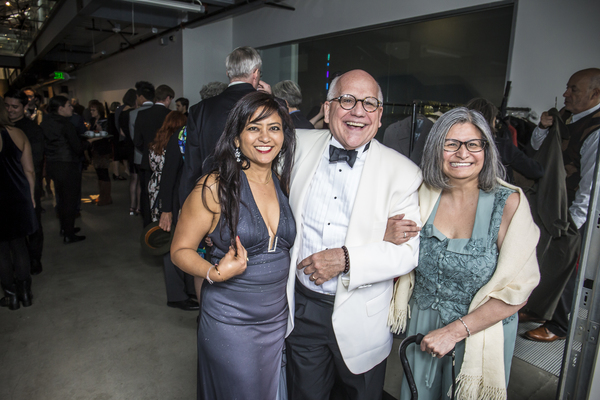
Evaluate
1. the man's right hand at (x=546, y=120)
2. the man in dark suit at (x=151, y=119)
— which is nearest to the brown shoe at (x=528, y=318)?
the man's right hand at (x=546, y=120)

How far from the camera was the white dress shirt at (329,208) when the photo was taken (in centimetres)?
156

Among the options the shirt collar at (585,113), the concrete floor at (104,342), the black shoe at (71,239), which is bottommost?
the concrete floor at (104,342)

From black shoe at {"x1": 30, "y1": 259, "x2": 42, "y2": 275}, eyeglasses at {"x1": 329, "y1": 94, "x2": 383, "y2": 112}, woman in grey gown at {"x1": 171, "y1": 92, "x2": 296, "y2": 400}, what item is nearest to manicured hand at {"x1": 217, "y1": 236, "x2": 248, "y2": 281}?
woman in grey gown at {"x1": 171, "y1": 92, "x2": 296, "y2": 400}

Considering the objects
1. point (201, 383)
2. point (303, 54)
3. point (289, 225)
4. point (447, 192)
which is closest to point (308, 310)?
point (289, 225)

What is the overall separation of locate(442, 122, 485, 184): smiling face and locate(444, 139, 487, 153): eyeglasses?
0.4 inches

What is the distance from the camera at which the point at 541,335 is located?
2951mm

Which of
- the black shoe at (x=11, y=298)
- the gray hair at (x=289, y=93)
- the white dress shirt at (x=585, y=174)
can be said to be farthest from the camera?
the gray hair at (x=289, y=93)

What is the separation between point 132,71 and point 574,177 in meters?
11.1

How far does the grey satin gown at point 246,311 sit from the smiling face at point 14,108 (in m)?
3.40

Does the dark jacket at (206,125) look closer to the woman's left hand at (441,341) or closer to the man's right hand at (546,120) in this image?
the woman's left hand at (441,341)

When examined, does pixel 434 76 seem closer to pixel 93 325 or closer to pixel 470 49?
pixel 470 49

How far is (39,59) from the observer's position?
1417cm

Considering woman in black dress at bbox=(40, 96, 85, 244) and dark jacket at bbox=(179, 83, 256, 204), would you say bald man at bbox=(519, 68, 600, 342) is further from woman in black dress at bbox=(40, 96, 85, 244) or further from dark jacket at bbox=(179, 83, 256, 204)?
woman in black dress at bbox=(40, 96, 85, 244)

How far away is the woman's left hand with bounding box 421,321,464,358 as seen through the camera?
1372 mm
